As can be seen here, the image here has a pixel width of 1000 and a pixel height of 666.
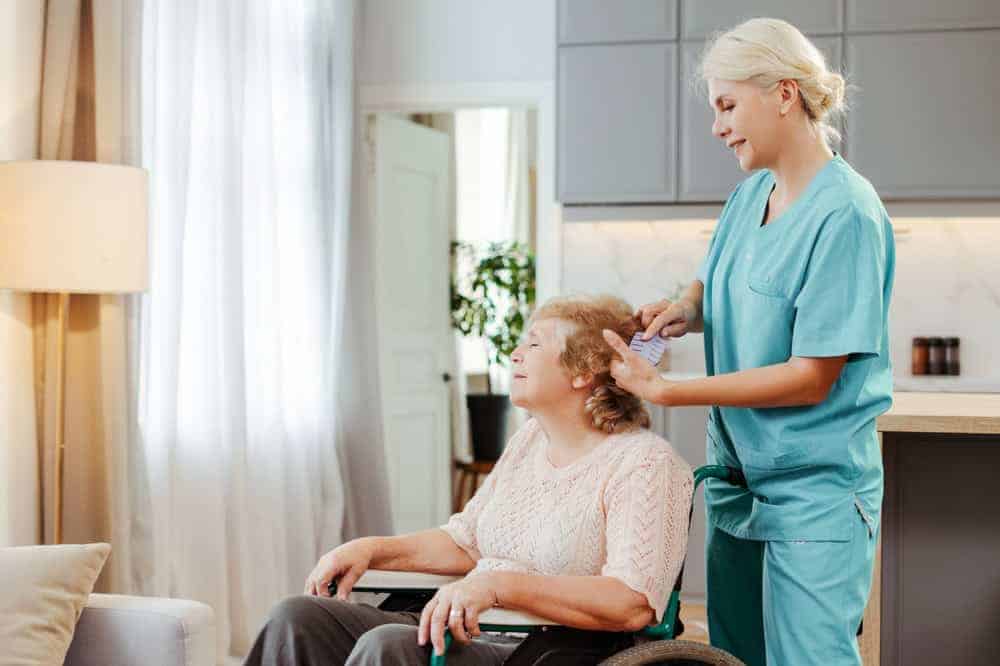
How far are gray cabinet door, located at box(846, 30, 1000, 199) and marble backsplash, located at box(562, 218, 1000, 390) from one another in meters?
0.30

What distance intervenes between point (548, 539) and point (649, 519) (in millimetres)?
201

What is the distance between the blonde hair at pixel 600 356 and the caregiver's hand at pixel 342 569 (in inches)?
17.6

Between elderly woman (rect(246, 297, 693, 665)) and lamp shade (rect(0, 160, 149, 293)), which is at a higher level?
lamp shade (rect(0, 160, 149, 293))

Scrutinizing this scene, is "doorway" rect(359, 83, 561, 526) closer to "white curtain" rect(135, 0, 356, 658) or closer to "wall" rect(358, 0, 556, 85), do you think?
"wall" rect(358, 0, 556, 85)

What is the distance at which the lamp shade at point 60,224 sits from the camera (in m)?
2.47

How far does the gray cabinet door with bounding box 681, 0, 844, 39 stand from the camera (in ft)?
14.9

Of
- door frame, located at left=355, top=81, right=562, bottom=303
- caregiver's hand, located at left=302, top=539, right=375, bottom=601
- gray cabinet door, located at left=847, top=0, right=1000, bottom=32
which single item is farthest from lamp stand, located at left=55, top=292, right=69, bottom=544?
gray cabinet door, located at left=847, top=0, right=1000, bottom=32

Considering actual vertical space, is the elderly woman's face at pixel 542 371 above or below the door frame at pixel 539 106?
below

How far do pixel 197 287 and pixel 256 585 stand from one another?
1019mm

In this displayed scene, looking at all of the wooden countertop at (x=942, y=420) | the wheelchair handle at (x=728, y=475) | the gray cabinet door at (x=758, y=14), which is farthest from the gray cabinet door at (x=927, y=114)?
the wheelchair handle at (x=728, y=475)

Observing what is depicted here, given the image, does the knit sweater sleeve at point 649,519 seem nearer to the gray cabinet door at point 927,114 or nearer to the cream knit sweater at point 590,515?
the cream knit sweater at point 590,515

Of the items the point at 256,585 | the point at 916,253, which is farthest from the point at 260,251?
the point at 916,253

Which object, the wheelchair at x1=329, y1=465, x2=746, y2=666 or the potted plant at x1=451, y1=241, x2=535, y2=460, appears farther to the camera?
the potted plant at x1=451, y1=241, x2=535, y2=460

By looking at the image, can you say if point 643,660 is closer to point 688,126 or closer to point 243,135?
point 243,135
